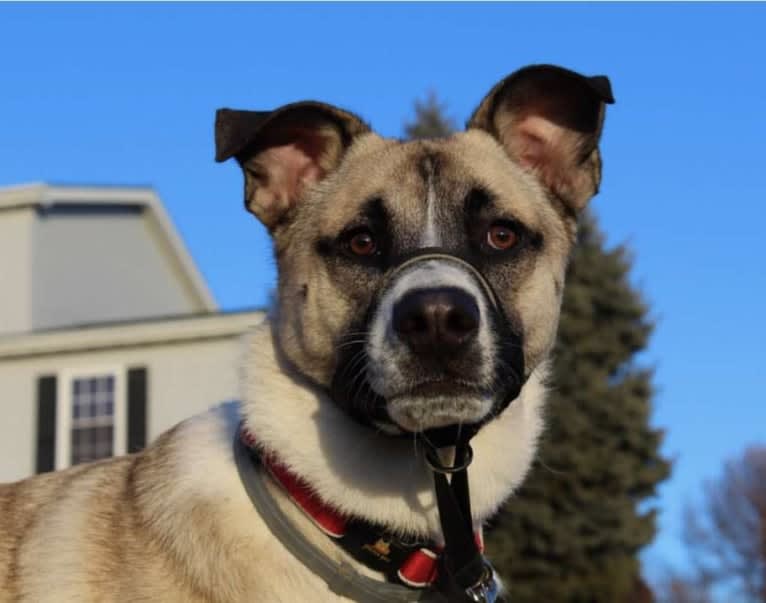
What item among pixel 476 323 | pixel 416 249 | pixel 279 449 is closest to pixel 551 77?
pixel 416 249

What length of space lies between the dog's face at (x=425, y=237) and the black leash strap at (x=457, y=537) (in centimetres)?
17

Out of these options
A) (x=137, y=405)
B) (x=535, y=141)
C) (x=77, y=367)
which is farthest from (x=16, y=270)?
(x=535, y=141)

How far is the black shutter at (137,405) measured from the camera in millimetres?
22609

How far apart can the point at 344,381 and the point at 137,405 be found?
1953 cm

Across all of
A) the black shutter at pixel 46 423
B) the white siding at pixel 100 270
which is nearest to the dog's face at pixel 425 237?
the black shutter at pixel 46 423

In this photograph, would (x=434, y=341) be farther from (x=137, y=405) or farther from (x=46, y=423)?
(x=46, y=423)

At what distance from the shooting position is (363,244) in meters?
4.31

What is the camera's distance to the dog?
378 centimetres

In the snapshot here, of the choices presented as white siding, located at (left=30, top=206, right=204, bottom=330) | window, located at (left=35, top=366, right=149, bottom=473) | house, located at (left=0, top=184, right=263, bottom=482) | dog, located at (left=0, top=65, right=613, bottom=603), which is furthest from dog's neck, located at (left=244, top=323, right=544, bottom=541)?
white siding, located at (left=30, top=206, right=204, bottom=330)

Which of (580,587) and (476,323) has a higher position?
(476,323)

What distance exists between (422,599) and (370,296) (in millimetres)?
1051

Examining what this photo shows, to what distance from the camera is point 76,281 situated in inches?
1062

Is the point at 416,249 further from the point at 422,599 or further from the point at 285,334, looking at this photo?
the point at 422,599

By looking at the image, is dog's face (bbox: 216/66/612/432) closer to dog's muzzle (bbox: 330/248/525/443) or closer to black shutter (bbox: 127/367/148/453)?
dog's muzzle (bbox: 330/248/525/443)
